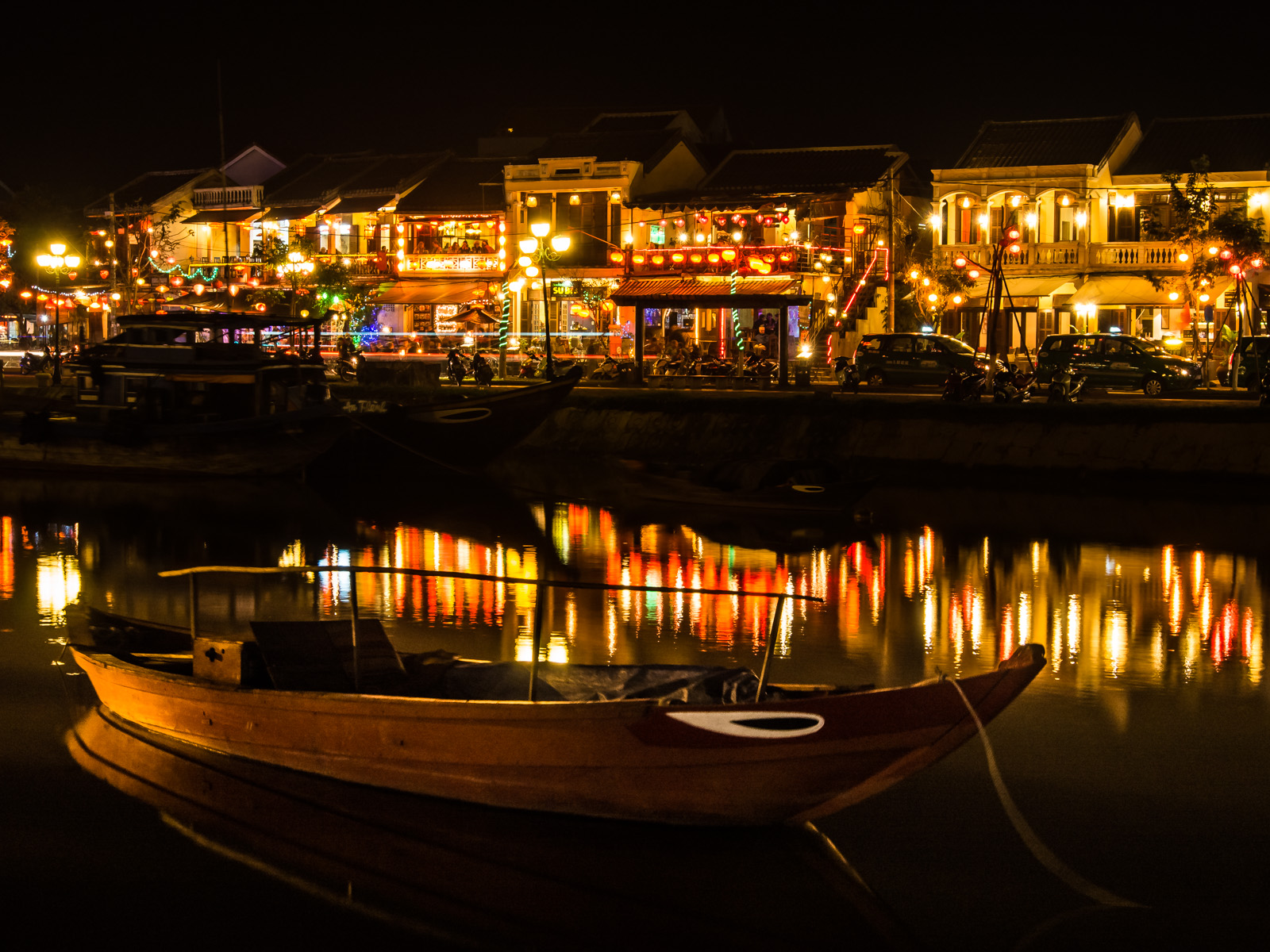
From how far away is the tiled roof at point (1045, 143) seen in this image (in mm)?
40531

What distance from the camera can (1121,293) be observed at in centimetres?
3934

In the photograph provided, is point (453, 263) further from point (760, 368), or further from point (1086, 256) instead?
point (1086, 256)

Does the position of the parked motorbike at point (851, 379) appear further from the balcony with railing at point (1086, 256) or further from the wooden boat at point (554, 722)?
the wooden boat at point (554, 722)

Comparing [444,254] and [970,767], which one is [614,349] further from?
[970,767]

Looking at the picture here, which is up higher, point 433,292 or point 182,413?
point 433,292

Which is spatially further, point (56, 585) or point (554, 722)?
point (56, 585)

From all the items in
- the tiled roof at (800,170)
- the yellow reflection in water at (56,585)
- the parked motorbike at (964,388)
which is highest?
the tiled roof at (800,170)

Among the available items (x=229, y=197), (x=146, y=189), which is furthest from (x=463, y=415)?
(x=146, y=189)

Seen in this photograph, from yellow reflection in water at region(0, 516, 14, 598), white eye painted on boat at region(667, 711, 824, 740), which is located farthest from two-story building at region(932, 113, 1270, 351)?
white eye painted on boat at region(667, 711, 824, 740)

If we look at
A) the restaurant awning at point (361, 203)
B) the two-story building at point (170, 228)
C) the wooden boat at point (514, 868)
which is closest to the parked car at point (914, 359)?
the restaurant awning at point (361, 203)

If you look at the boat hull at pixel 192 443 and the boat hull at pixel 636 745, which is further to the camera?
the boat hull at pixel 192 443

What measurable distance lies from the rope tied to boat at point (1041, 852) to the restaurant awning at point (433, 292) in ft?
129

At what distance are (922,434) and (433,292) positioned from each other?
79.3ft

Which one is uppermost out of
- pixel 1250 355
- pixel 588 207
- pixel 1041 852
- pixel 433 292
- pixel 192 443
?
pixel 588 207
